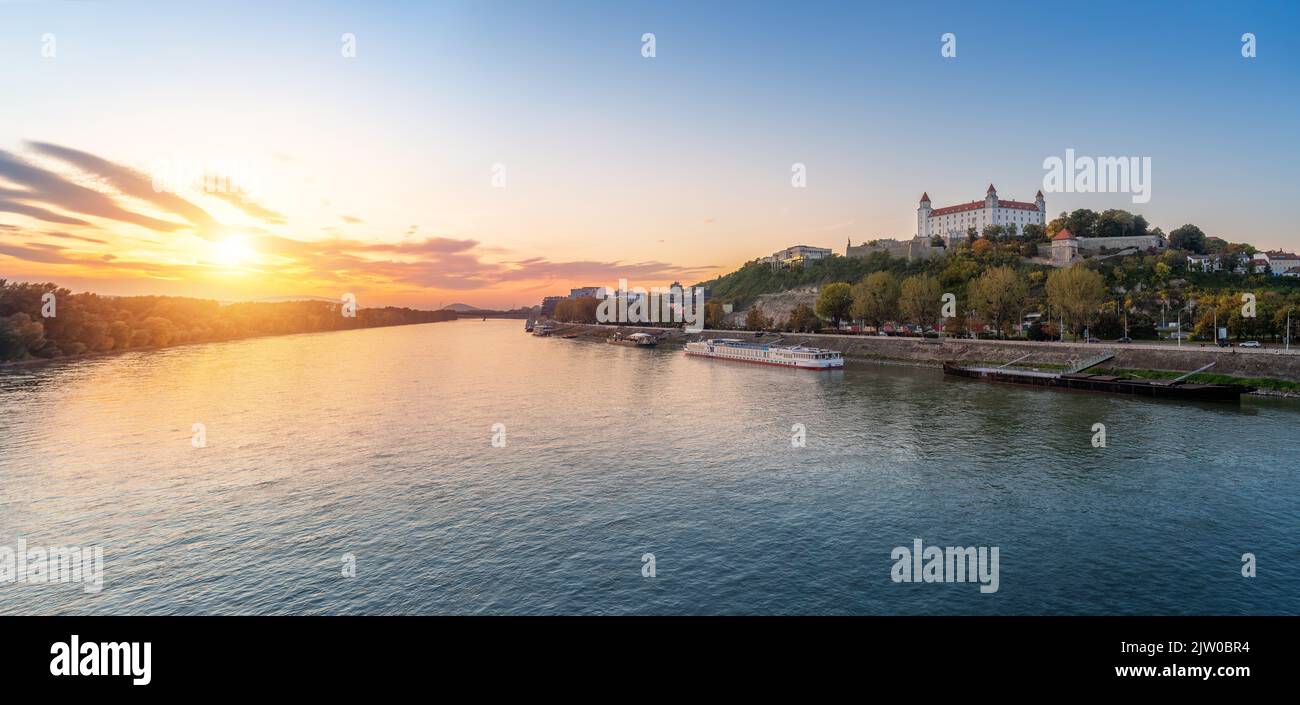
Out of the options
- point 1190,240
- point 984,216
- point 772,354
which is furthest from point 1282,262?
point 772,354

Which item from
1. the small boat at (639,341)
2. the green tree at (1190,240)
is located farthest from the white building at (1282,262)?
the small boat at (639,341)

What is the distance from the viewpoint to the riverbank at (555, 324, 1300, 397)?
5141 centimetres

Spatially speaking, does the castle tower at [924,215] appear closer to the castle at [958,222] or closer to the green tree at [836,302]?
the castle at [958,222]

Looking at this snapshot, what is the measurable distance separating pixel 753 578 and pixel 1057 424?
32.3 meters

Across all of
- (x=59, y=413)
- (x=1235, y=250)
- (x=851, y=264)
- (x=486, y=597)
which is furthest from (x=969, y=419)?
(x=851, y=264)

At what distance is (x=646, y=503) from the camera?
2559 centimetres

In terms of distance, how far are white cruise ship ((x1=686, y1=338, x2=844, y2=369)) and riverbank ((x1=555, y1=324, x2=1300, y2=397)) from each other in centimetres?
763

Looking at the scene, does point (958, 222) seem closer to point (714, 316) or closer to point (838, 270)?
point (838, 270)

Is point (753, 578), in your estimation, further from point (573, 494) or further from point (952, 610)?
point (573, 494)

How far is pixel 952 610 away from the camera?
16906 mm

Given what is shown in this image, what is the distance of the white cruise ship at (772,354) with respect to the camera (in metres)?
79.3

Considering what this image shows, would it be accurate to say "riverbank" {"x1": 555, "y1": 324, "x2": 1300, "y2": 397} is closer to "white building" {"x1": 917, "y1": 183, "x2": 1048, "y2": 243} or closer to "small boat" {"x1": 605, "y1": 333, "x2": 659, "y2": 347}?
"small boat" {"x1": 605, "y1": 333, "x2": 659, "y2": 347}

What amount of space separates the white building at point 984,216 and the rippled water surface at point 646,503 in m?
132

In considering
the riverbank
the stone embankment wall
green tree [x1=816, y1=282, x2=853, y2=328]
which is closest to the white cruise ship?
the stone embankment wall
